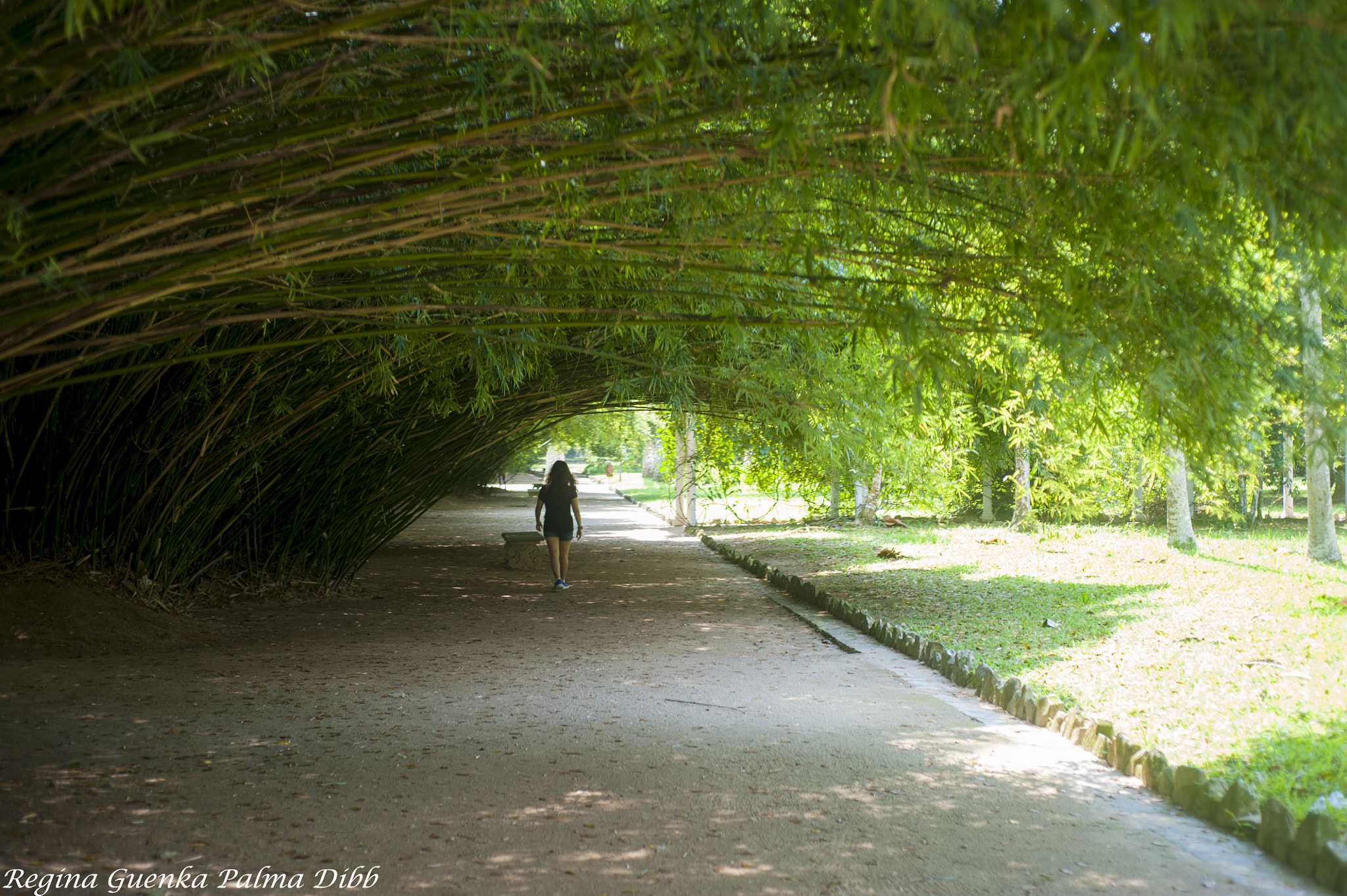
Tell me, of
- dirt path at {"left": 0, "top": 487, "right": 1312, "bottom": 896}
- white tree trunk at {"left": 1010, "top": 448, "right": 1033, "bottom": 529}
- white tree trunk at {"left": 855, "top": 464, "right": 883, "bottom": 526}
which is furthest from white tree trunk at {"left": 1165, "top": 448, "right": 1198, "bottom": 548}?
dirt path at {"left": 0, "top": 487, "right": 1312, "bottom": 896}

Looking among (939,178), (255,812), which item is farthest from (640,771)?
(939,178)

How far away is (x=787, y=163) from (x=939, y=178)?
76 centimetres

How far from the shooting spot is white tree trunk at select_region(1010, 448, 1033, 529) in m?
12.6

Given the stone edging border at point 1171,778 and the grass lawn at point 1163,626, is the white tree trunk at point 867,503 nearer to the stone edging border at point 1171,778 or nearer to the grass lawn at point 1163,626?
the grass lawn at point 1163,626

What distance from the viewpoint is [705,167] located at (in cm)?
303

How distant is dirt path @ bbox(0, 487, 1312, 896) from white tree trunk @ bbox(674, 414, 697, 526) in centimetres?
680

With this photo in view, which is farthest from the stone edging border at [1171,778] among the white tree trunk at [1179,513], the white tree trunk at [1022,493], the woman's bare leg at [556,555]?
the white tree trunk at [1022,493]

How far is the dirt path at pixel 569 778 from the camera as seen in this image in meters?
2.54

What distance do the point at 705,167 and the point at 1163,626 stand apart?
421 cm

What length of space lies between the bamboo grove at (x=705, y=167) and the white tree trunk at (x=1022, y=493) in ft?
29.3

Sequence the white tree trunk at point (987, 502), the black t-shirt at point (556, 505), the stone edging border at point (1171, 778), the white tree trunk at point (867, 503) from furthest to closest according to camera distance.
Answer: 1. the white tree trunk at point (987, 502)
2. the white tree trunk at point (867, 503)
3. the black t-shirt at point (556, 505)
4. the stone edging border at point (1171, 778)

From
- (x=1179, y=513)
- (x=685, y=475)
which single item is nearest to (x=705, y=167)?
(x=1179, y=513)

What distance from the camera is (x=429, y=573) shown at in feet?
32.2

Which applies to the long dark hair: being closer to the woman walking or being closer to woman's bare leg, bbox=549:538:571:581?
the woman walking
